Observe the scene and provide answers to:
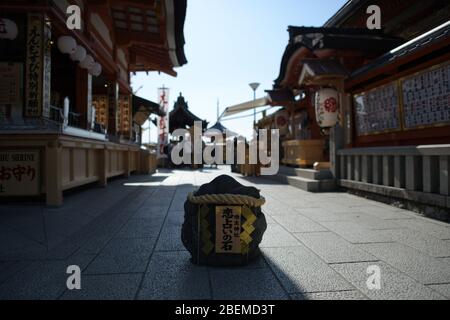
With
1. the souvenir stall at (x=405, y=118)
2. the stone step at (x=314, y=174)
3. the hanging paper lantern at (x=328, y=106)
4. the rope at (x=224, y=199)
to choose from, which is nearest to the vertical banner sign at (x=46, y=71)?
the rope at (x=224, y=199)

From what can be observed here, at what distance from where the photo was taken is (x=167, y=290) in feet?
9.06

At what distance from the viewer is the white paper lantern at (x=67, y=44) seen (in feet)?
27.8

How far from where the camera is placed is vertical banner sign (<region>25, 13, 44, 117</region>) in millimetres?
7191

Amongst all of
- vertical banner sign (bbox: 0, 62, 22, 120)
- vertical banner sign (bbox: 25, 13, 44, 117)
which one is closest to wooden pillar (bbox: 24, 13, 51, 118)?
vertical banner sign (bbox: 25, 13, 44, 117)

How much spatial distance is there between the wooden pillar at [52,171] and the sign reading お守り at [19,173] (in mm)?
391

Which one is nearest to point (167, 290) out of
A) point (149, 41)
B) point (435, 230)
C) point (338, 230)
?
point (338, 230)

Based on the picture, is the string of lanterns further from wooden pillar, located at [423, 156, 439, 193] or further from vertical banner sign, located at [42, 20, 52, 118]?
wooden pillar, located at [423, 156, 439, 193]

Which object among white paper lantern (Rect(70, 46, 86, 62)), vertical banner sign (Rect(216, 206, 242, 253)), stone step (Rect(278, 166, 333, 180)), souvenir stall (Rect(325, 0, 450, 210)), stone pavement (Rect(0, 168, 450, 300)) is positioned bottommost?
stone pavement (Rect(0, 168, 450, 300))

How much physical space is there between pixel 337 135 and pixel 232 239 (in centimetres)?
722

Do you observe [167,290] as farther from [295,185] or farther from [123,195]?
[295,185]

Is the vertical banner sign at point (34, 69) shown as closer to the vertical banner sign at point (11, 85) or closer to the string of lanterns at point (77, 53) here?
the vertical banner sign at point (11, 85)

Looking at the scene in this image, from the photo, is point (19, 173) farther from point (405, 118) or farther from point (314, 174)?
point (405, 118)

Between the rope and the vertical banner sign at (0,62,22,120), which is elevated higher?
the vertical banner sign at (0,62,22,120)

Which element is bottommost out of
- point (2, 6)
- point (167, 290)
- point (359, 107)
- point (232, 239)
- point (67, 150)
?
point (167, 290)
